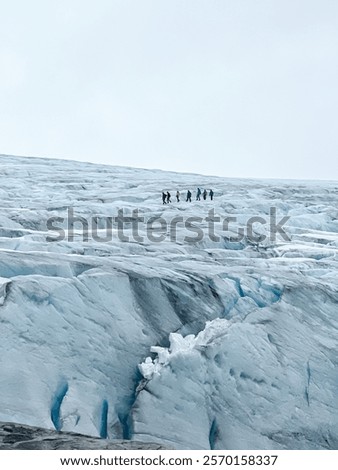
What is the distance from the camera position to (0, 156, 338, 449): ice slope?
32.7 ft

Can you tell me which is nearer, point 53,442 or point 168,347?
point 53,442

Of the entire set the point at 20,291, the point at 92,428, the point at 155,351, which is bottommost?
the point at 92,428

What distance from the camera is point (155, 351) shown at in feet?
36.1

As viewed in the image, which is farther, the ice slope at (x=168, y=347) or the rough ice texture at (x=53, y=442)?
the ice slope at (x=168, y=347)

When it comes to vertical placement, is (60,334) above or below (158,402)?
above

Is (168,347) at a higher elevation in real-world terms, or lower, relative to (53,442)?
lower

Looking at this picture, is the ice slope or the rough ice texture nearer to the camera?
the rough ice texture

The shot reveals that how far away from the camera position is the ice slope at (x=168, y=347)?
9977 millimetres

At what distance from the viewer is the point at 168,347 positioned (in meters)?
11.2

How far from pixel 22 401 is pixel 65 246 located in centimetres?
568

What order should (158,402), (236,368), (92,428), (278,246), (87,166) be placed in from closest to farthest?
(92,428)
(158,402)
(236,368)
(278,246)
(87,166)

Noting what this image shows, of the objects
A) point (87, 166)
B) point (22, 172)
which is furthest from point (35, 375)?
point (87, 166)
